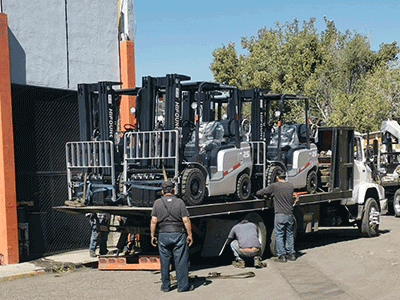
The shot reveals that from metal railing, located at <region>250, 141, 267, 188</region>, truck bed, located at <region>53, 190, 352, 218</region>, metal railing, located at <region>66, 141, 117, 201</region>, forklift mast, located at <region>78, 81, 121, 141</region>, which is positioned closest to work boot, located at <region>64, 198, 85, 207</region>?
truck bed, located at <region>53, 190, 352, 218</region>

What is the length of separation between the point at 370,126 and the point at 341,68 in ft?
23.2

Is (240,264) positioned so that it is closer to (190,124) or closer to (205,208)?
(205,208)

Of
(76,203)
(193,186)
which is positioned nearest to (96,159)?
(76,203)

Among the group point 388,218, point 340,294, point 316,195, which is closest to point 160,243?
point 340,294

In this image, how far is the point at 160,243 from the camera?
9.60 meters

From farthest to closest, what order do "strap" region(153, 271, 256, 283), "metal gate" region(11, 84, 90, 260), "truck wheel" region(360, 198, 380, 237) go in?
"truck wheel" region(360, 198, 380, 237) → "metal gate" region(11, 84, 90, 260) → "strap" region(153, 271, 256, 283)

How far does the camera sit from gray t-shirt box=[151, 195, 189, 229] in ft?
31.6

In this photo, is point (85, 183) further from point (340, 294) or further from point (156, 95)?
point (340, 294)

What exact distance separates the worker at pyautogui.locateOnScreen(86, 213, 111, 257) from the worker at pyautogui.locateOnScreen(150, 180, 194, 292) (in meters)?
2.66

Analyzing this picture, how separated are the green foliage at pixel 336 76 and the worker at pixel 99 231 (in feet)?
65.7

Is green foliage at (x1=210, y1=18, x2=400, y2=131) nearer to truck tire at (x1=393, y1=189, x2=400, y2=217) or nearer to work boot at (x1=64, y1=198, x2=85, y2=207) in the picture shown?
truck tire at (x1=393, y1=189, x2=400, y2=217)

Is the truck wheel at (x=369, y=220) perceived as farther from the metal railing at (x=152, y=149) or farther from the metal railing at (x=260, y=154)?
the metal railing at (x=152, y=149)

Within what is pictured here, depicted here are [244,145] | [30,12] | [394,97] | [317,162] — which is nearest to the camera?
[244,145]

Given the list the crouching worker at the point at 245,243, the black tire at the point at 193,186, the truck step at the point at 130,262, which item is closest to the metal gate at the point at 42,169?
the truck step at the point at 130,262
